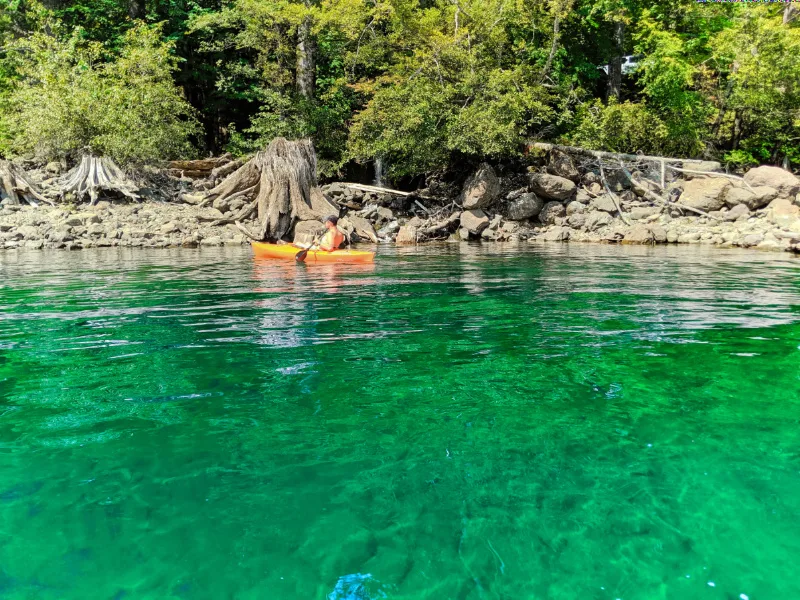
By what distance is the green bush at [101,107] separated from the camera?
2197 cm

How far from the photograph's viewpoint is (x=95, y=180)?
2139 cm

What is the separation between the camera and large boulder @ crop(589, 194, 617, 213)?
2309cm

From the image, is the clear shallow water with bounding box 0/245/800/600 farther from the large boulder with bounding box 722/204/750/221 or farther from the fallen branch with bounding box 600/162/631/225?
the fallen branch with bounding box 600/162/631/225

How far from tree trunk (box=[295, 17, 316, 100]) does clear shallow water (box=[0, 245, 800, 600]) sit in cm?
2268

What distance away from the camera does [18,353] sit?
539cm

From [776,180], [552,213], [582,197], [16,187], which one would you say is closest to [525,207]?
[552,213]

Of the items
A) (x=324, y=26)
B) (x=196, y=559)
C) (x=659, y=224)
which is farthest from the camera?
(x=324, y=26)

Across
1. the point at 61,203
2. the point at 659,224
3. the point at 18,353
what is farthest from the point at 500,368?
the point at 61,203

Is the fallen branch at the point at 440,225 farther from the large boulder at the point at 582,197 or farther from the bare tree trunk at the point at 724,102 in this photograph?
Result: the bare tree trunk at the point at 724,102

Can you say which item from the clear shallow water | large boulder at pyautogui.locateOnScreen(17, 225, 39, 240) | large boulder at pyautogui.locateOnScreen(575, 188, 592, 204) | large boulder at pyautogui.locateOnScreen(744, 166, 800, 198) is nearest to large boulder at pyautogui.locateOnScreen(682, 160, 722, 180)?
large boulder at pyautogui.locateOnScreen(744, 166, 800, 198)

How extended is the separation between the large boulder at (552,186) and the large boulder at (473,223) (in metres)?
2.66

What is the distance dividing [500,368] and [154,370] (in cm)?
284

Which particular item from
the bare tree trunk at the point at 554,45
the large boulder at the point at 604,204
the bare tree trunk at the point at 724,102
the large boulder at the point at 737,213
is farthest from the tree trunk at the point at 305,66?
the bare tree trunk at the point at 724,102

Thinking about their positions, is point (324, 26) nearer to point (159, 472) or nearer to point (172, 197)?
point (172, 197)
